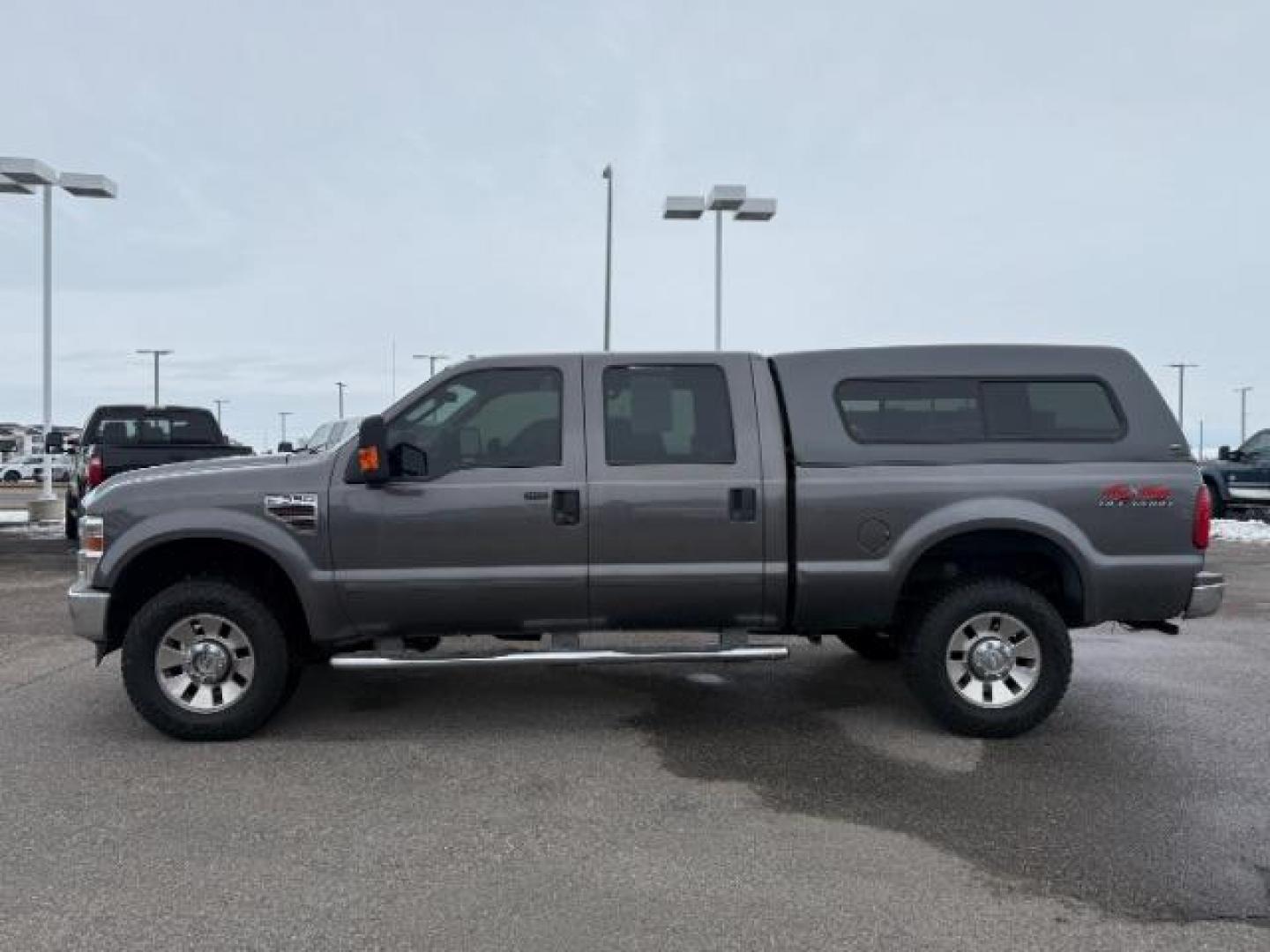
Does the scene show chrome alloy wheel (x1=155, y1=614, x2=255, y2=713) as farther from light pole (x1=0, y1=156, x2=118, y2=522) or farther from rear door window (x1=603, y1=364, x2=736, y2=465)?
light pole (x1=0, y1=156, x2=118, y2=522)

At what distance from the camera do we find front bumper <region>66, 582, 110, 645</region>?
4.98m

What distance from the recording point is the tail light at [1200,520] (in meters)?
5.07

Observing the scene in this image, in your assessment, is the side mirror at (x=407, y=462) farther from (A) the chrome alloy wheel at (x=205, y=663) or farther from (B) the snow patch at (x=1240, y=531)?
(B) the snow patch at (x=1240, y=531)

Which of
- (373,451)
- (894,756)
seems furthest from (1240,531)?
(373,451)

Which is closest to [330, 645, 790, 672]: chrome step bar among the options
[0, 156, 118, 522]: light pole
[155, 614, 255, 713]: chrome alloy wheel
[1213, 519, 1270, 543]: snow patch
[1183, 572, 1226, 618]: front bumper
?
[155, 614, 255, 713]: chrome alloy wheel

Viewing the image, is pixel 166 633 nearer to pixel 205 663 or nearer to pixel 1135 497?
pixel 205 663

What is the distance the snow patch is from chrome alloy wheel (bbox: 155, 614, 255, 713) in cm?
1560

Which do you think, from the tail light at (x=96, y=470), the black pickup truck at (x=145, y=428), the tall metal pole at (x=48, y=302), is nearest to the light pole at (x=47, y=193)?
the tall metal pole at (x=48, y=302)

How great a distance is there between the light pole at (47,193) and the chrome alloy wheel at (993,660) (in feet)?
63.1

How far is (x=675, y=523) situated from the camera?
5094mm

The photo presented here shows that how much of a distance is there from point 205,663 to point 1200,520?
511 cm

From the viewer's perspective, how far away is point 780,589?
5168mm

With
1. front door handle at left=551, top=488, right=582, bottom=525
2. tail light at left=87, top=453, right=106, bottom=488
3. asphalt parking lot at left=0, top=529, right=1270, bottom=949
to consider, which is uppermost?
tail light at left=87, top=453, right=106, bottom=488

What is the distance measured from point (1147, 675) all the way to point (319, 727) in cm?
523
